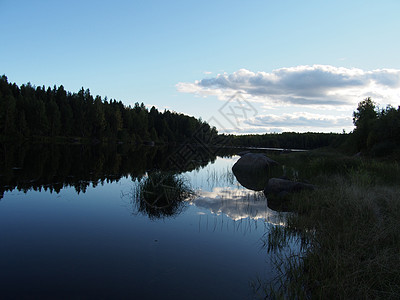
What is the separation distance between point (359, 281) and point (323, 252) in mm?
1090

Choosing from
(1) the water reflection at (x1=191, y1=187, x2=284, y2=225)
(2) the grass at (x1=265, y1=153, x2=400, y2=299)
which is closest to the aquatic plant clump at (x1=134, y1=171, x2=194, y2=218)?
(1) the water reflection at (x1=191, y1=187, x2=284, y2=225)

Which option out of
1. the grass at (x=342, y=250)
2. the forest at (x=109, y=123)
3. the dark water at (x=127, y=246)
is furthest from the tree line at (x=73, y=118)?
the grass at (x=342, y=250)

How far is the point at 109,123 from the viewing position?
86.2m

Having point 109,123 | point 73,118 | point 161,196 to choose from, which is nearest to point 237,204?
point 161,196

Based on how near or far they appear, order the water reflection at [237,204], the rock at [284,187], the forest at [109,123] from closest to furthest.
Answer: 1. the water reflection at [237,204]
2. the rock at [284,187]
3. the forest at [109,123]

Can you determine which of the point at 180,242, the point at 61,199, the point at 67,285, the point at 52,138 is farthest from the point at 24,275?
the point at 52,138

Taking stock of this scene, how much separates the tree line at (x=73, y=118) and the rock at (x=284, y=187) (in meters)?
59.3

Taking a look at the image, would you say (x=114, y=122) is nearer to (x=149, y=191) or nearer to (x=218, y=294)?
(x=149, y=191)

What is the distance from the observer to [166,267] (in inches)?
227

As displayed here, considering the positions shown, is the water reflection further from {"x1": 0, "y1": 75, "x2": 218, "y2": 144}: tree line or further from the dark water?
{"x1": 0, "y1": 75, "x2": 218, "y2": 144}: tree line

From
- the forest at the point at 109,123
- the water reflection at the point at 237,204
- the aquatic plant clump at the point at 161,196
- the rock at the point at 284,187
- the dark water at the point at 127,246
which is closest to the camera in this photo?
the dark water at the point at 127,246

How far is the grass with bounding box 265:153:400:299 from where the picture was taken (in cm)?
440

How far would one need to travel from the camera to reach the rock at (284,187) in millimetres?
13117

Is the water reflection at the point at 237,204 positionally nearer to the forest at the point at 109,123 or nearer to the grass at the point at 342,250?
the grass at the point at 342,250
